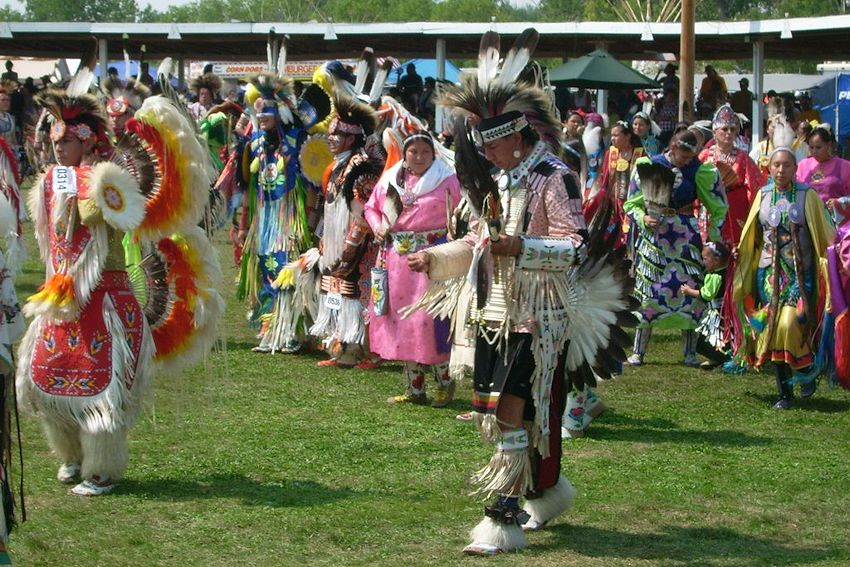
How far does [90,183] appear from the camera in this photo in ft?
18.6

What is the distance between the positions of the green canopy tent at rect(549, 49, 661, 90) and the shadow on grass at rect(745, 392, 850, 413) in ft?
29.0

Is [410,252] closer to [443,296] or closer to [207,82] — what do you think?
[443,296]

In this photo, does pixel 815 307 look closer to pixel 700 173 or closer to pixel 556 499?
pixel 700 173

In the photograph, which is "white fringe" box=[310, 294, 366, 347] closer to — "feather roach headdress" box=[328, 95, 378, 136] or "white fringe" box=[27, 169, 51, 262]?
"feather roach headdress" box=[328, 95, 378, 136]

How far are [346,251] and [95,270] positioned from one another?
10.9 ft

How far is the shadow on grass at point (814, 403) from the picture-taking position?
795 centimetres

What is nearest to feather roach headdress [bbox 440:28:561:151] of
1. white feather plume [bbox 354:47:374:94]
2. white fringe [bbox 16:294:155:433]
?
white fringe [bbox 16:294:155:433]

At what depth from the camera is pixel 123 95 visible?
7184 mm

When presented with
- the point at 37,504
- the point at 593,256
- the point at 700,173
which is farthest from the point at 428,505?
the point at 700,173

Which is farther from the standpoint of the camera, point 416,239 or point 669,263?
point 669,263

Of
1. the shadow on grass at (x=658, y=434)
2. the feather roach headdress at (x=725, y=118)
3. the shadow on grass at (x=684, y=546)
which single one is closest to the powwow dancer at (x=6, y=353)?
the shadow on grass at (x=684, y=546)

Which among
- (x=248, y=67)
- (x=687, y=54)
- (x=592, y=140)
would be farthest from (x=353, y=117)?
(x=248, y=67)

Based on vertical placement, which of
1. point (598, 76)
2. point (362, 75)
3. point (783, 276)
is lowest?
point (783, 276)

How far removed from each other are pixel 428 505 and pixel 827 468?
6.79 feet
